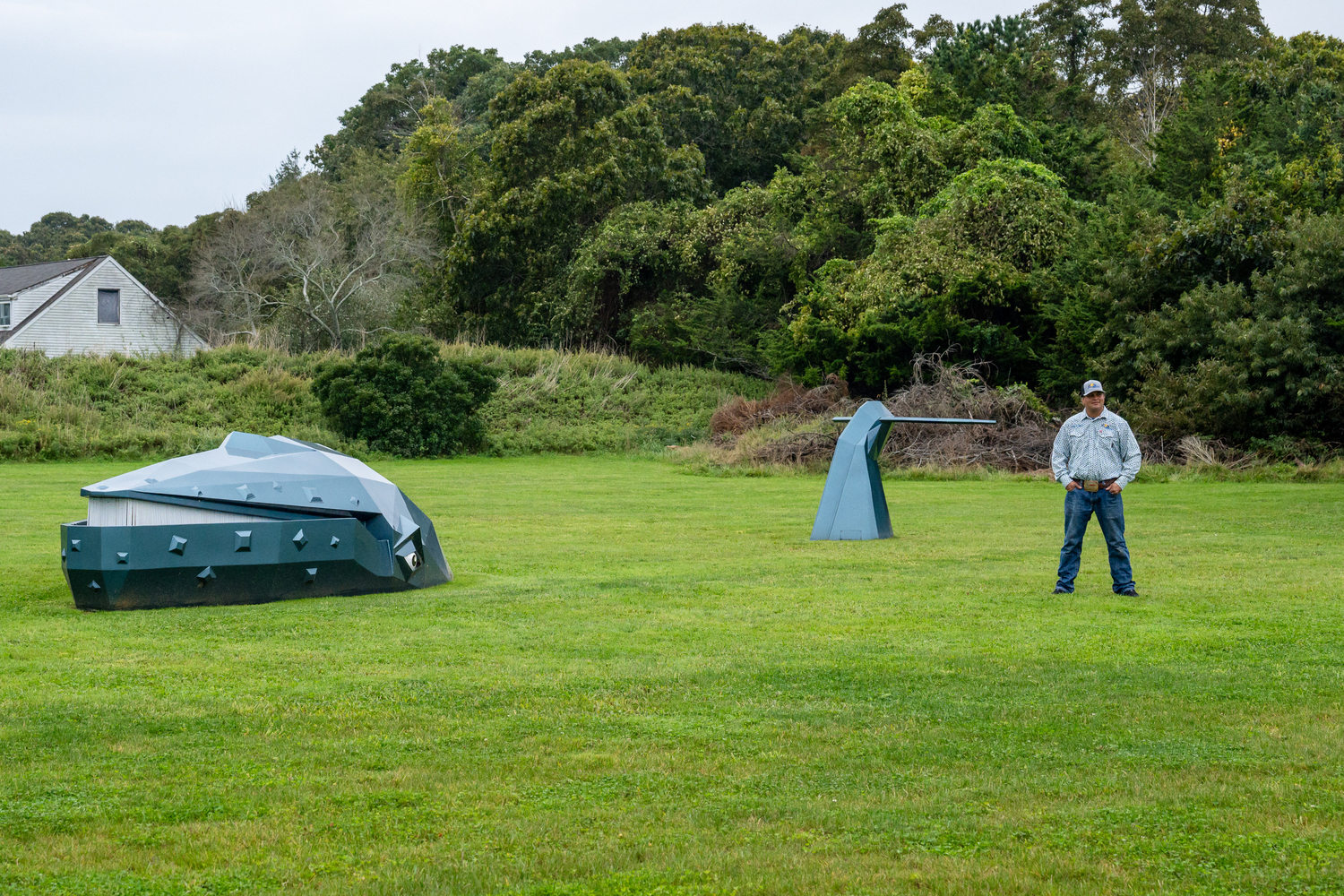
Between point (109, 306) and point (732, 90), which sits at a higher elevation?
point (732, 90)

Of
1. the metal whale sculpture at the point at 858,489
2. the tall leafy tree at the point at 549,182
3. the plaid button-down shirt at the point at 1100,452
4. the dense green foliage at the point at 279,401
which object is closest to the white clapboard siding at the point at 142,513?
the plaid button-down shirt at the point at 1100,452

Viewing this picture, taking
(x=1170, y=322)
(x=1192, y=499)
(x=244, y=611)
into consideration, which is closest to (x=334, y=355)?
(x=1170, y=322)

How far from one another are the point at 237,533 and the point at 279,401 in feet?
89.8

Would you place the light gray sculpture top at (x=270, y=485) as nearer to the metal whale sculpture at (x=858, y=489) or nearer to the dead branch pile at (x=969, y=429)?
the metal whale sculpture at (x=858, y=489)

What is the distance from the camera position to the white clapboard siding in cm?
968

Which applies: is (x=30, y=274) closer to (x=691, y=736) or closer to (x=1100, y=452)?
(x=1100, y=452)

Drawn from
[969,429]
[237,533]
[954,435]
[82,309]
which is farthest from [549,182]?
[237,533]

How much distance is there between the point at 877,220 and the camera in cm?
3844

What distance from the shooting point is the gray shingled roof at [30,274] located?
50250 millimetres

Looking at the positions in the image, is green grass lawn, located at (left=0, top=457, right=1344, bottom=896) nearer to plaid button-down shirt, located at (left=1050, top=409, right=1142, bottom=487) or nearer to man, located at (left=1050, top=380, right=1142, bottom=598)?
man, located at (left=1050, top=380, right=1142, bottom=598)

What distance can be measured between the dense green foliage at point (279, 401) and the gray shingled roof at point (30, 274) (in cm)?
1665

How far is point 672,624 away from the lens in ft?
29.8

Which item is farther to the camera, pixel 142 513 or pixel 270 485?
pixel 270 485

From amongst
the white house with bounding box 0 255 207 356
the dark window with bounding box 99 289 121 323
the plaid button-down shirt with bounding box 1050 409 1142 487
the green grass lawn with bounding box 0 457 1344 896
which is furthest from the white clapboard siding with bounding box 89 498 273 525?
the dark window with bounding box 99 289 121 323
